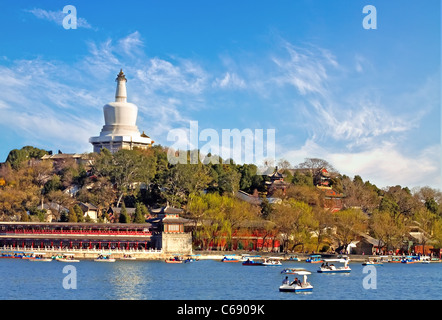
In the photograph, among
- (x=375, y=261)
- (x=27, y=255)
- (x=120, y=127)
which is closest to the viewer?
(x=27, y=255)

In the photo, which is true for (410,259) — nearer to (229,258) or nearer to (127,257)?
(229,258)

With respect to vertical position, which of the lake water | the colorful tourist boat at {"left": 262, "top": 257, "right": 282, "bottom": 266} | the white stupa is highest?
the white stupa

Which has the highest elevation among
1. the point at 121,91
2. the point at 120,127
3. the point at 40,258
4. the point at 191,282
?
the point at 121,91

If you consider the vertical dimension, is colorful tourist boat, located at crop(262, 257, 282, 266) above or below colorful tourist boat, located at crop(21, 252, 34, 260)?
below

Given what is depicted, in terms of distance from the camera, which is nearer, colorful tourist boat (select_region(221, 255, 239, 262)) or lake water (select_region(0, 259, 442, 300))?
lake water (select_region(0, 259, 442, 300))

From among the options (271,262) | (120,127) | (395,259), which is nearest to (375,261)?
(395,259)

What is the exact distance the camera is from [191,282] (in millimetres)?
50281

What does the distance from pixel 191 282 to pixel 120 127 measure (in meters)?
57.5

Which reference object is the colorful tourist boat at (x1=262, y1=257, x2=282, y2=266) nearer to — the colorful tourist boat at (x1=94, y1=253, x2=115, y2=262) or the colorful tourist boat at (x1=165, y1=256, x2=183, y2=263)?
the colorful tourist boat at (x1=165, y1=256, x2=183, y2=263)

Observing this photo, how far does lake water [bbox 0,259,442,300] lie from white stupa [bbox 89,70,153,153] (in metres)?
37.9

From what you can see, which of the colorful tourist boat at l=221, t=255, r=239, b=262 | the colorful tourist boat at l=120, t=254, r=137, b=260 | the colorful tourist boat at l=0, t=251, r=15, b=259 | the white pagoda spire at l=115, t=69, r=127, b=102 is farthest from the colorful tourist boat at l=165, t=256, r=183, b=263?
the white pagoda spire at l=115, t=69, r=127, b=102

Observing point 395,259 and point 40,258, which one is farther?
point 395,259

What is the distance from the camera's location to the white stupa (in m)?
104
